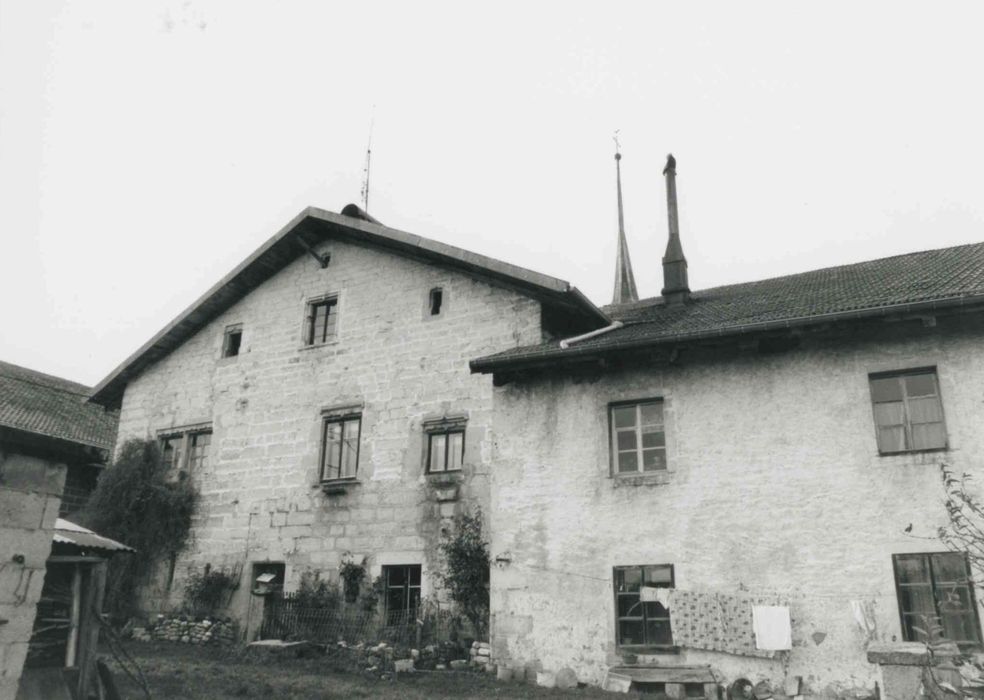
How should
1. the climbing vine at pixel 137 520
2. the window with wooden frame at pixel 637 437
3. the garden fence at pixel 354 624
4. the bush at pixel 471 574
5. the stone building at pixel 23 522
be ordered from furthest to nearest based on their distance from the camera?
the climbing vine at pixel 137 520 < the garden fence at pixel 354 624 < the bush at pixel 471 574 < the window with wooden frame at pixel 637 437 < the stone building at pixel 23 522

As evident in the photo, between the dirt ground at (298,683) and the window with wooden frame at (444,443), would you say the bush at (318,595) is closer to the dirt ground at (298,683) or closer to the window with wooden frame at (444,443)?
the dirt ground at (298,683)

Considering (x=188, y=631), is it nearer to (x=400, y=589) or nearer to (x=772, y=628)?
(x=400, y=589)

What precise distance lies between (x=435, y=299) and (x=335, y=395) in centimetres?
287

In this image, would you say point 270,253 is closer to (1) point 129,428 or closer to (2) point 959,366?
(1) point 129,428

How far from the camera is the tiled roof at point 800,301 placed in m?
10.8

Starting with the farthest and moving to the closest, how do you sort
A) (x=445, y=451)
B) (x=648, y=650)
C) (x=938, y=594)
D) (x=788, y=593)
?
(x=445, y=451) < (x=648, y=650) < (x=788, y=593) < (x=938, y=594)

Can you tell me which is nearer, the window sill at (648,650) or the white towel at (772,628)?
the white towel at (772,628)

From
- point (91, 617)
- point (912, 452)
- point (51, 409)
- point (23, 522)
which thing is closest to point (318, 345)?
point (91, 617)

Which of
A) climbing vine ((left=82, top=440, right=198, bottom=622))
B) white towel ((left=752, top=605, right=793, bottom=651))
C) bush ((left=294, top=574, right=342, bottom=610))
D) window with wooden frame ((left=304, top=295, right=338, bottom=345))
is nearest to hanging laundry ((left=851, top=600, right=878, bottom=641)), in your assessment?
white towel ((left=752, top=605, right=793, bottom=651))

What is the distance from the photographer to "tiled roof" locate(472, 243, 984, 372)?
35.3 ft

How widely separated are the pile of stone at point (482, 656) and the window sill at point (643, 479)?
3239 mm

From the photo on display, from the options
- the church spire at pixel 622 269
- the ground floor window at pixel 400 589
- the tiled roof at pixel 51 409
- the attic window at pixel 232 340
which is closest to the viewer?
the ground floor window at pixel 400 589

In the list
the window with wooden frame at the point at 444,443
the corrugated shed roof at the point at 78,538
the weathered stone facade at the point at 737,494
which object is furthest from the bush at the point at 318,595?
the corrugated shed roof at the point at 78,538

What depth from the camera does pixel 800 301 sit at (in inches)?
Answer: 490
